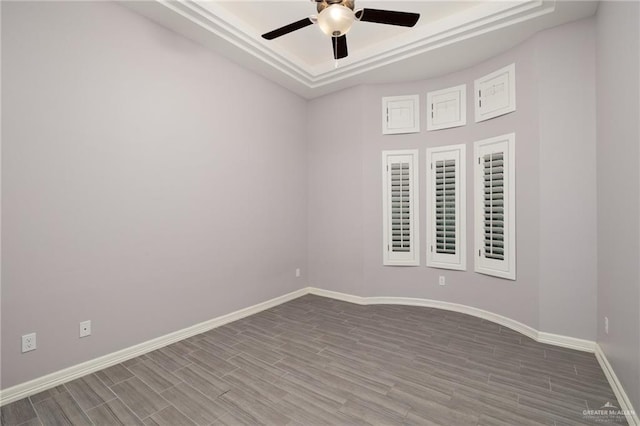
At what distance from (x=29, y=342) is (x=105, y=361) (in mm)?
564

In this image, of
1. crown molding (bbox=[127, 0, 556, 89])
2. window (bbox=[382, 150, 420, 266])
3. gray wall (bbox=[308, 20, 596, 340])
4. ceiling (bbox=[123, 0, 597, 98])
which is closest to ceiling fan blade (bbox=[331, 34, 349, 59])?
ceiling (bbox=[123, 0, 597, 98])

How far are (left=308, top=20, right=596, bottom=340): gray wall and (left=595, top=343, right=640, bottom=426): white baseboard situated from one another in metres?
0.27

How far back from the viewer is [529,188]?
10.1 feet

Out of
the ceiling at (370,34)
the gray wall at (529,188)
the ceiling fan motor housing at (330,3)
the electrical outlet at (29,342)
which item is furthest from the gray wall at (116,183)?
the ceiling fan motor housing at (330,3)

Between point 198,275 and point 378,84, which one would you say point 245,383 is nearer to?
point 198,275

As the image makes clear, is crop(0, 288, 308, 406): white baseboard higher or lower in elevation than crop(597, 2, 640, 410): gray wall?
lower

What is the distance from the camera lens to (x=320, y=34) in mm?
3508

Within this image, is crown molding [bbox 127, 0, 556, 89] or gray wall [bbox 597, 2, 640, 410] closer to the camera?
gray wall [bbox 597, 2, 640, 410]

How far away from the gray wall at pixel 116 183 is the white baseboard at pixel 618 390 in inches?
137

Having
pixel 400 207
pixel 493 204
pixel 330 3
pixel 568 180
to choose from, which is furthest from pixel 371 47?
pixel 568 180

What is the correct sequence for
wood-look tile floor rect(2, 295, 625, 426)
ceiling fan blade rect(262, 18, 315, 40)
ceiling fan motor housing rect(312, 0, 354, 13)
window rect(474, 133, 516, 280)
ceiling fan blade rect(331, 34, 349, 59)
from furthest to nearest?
1. window rect(474, 133, 516, 280)
2. ceiling fan blade rect(331, 34, 349, 59)
3. ceiling fan blade rect(262, 18, 315, 40)
4. ceiling fan motor housing rect(312, 0, 354, 13)
5. wood-look tile floor rect(2, 295, 625, 426)

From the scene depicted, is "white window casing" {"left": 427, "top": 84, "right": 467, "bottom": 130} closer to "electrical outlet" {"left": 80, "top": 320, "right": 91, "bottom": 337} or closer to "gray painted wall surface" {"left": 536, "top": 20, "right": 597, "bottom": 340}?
"gray painted wall surface" {"left": 536, "top": 20, "right": 597, "bottom": 340}

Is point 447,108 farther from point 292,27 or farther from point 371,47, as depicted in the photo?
point 292,27

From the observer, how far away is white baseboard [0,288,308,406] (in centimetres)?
208
